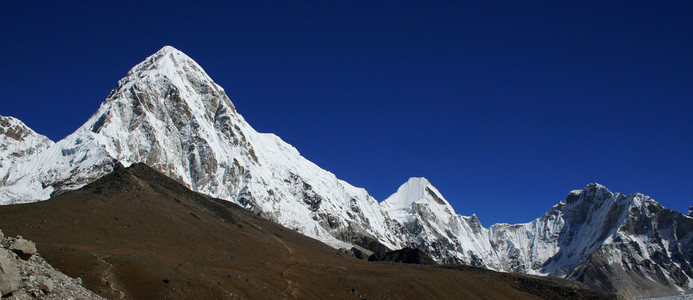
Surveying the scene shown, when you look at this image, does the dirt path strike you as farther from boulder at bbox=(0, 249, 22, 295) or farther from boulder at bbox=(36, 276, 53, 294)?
boulder at bbox=(0, 249, 22, 295)

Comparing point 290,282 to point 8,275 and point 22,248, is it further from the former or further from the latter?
A: point 8,275

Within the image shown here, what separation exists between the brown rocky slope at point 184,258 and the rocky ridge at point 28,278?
20.5 metres

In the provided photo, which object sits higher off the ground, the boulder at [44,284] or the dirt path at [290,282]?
the dirt path at [290,282]

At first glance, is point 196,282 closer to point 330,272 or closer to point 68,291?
point 68,291

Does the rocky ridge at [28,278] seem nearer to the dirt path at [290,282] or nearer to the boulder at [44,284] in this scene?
the boulder at [44,284]

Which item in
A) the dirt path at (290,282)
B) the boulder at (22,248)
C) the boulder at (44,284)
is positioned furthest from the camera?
the dirt path at (290,282)

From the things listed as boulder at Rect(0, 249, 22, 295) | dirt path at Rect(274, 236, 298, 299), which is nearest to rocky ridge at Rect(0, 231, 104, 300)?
boulder at Rect(0, 249, 22, 295)

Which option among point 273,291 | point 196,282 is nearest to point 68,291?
point 196,282

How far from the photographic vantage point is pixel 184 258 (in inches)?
4038

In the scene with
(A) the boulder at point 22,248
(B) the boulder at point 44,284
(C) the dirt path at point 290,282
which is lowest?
(B) the boulder at point 44,284

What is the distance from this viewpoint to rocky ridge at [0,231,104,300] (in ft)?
128

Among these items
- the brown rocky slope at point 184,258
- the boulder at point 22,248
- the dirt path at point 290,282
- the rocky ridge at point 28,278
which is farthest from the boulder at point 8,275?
the dirt path at point 290,282

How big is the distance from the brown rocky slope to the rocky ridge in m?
20.5

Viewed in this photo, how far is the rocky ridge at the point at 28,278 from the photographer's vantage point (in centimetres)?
3906
